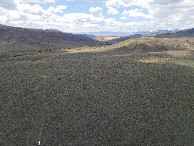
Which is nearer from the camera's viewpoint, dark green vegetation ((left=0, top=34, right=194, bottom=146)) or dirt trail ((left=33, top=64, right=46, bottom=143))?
dark green vegetation ((left=0, top=34, right=194, bottom=146))

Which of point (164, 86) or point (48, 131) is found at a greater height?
point (164, 86)

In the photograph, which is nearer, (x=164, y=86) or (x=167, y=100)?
(x=167, y=100)

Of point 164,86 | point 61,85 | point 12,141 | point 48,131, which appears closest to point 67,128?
point 48,131

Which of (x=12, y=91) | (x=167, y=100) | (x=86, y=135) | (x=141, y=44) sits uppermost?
(x=141, y=44)

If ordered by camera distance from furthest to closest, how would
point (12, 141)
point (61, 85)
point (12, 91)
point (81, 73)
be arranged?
point (81, 73) → point (61, 85) → point (12, 91) → point (12, 141)

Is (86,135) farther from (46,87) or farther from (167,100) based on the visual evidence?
(167,100)

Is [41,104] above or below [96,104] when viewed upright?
above

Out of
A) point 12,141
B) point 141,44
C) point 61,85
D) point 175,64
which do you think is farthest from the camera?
point 141,44

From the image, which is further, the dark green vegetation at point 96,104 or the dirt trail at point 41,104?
the dirt trail at point 41,104
